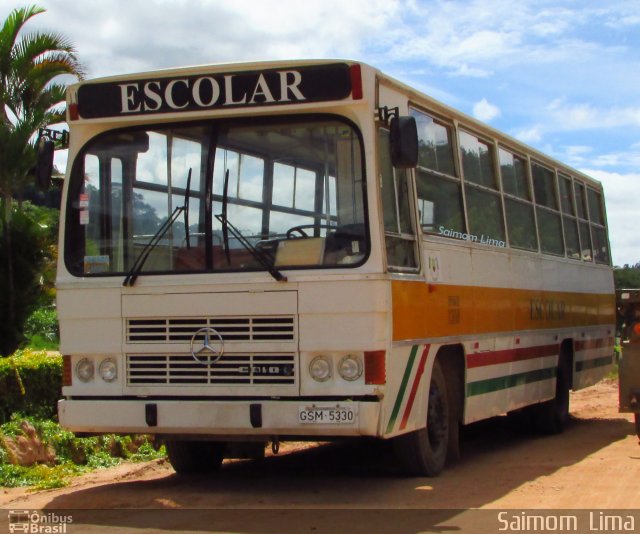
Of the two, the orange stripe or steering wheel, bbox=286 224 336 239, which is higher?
steering wheel, bbox=286 224 336 239

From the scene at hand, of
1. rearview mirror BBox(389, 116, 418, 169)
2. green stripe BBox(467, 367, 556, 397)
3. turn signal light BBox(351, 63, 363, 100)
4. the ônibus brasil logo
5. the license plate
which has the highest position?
turn signal light BBox(351, 63, 363, 100)

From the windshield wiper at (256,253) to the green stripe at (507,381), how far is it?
288cm

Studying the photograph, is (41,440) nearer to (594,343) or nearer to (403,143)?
(403,143)

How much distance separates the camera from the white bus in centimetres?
839

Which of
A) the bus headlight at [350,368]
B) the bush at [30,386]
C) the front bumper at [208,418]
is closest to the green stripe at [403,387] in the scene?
the front bumper at [208,418]

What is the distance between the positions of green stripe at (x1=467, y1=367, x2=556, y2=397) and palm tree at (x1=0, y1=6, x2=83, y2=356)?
10892 millimetres

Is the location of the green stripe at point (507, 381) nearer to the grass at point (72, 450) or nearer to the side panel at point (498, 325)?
the side panel at point (498, 325)

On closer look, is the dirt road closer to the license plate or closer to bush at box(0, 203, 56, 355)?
the license plate

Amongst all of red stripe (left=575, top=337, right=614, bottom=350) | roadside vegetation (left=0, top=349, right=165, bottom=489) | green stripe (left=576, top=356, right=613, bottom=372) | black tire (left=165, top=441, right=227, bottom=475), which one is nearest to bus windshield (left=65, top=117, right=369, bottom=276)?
black tire (left=165, top=441, right=227, bottom=475)

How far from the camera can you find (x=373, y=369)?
8.30 meters

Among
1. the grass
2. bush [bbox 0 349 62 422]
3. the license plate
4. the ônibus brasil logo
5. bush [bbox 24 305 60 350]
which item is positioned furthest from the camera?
bush [bbox 24 305 60 350]

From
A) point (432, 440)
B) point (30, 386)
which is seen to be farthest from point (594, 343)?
point (30, 386)

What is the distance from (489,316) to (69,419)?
175 inches

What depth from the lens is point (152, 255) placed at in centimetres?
895
